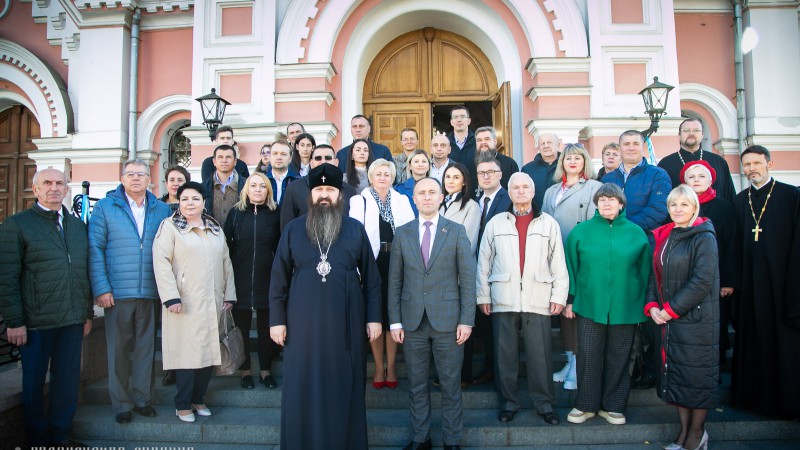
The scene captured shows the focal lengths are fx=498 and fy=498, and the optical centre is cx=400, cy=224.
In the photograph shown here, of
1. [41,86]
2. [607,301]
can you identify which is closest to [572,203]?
[607,301]

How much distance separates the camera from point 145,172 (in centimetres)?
451

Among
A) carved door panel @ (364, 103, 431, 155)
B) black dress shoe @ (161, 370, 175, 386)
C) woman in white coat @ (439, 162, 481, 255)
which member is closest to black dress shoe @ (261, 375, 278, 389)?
black dress shoe @ (161, 370, 175, 386)

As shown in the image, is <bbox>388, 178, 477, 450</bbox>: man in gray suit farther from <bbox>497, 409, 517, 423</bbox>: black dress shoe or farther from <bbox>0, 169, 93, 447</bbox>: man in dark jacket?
<bbox>0, 169, 93, 447</bbox>: man in dark jacket

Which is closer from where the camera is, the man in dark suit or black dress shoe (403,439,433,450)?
black dress shoe (403,439,433,450)

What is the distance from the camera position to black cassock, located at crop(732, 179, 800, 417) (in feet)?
13.6

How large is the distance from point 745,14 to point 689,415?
859cm

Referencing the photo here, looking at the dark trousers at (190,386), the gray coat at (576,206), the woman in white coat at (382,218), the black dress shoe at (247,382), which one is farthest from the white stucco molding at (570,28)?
the dark trousers at (190,386)

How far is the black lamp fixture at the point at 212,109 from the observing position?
25.3 feet

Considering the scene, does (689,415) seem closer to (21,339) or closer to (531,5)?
(21,339)

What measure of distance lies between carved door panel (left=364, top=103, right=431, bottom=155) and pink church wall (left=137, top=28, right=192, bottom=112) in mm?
3758

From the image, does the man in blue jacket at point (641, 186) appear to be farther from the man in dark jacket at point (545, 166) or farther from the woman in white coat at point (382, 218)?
the woman in white coat at point (382, 218)

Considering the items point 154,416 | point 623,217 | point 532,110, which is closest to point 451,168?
point 623,217

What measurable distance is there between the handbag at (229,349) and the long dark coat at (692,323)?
349 cm

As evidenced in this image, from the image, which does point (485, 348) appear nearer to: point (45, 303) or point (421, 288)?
point (421, 288)
